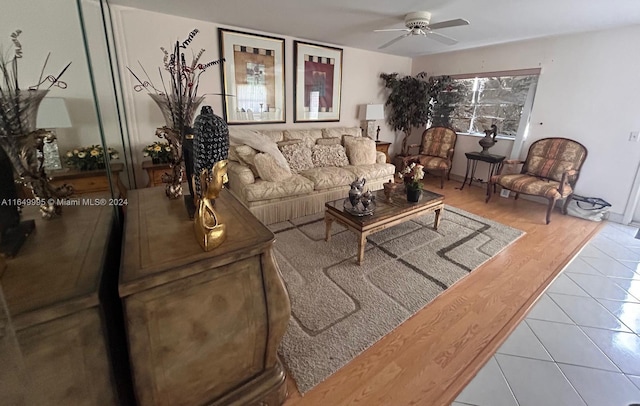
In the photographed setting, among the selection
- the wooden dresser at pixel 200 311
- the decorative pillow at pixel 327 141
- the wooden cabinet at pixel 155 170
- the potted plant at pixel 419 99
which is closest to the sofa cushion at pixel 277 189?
the wooden cabinet at pixel 155 170

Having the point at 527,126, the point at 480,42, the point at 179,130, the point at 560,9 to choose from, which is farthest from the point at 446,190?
the point at 179,130

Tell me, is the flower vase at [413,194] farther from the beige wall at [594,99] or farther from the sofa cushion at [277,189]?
the beige wall at [594,99]

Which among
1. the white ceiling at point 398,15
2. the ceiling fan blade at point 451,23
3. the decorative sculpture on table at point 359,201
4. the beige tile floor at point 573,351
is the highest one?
the white ceiling at point 398,15

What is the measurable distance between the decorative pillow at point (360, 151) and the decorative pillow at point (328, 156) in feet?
0.39

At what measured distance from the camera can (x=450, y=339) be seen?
5.68 ft

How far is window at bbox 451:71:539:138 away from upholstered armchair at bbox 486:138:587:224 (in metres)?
0.60

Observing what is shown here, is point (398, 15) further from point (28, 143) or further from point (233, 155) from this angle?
point (28, 143)

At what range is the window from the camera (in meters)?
4.29

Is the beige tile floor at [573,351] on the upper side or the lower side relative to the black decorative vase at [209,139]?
lower

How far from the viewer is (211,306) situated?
98cm

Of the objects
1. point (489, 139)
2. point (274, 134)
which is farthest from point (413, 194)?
point (489, 139)

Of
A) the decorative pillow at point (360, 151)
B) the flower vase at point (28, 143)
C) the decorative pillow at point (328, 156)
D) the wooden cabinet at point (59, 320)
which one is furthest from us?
the decorative pillow at point (360, 151)

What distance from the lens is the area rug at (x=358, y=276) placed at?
1646mm

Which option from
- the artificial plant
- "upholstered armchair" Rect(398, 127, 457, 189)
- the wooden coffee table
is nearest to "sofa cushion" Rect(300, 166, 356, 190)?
the wooden coffee table
